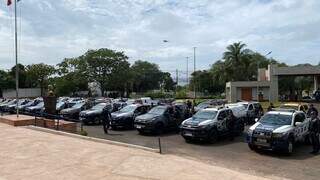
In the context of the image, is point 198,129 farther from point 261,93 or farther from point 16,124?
point 261,93

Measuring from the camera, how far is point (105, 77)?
278 ft

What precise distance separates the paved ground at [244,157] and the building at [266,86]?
122ft

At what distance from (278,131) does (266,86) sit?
43.7 m

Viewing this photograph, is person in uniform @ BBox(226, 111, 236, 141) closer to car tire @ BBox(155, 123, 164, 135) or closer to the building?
car tire @ BBox(155, 123, 164, 135)

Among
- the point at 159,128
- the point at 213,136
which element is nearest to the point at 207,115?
the point at 213,136

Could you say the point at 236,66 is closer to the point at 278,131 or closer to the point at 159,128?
the point at 159,128

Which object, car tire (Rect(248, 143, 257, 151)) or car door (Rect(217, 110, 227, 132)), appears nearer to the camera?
car tire (Rect(248, 143, 257, 151))

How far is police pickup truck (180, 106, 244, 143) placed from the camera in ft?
65.8

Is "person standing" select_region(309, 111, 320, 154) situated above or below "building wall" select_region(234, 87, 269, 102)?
below

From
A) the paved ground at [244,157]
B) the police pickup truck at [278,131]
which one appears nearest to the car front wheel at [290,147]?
the police pickup truck at [278,131]

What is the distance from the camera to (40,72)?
9556 cm

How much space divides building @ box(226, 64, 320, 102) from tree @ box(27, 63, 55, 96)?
45448 millimetres

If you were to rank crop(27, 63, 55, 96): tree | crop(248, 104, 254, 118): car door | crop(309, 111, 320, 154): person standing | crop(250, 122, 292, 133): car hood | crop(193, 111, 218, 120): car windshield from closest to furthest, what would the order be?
crop(250, 122, 292, 133): car hood, crop(309, 111, 320, 154): person standing, crop(193, 111, 218, 120): car windshield, crop(248, 104, 254, 118): car door, crop(27, 63, 55, 96): tree

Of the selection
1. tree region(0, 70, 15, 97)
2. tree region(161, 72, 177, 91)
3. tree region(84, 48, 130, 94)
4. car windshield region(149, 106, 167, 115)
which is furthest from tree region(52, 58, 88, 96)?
car windshield region(149, 106, 167, 115)
